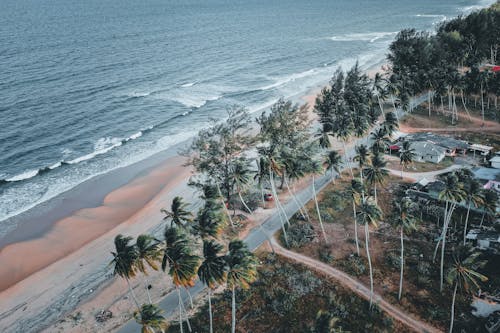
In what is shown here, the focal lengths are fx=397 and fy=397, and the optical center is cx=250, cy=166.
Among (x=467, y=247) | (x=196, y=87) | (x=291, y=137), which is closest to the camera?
(x=467, y=247)

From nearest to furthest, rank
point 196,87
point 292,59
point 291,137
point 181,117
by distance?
1. point 291,137
2. point 181,117
3. point 196,87
4. point 292,59

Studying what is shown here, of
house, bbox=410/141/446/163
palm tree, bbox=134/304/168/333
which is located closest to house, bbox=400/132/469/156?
house, bbox=410/141/446/163

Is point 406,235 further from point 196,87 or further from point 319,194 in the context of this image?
point 196,87

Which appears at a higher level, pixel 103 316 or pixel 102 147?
pixel 102 147

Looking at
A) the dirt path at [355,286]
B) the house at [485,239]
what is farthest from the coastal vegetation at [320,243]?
the house at [485,239]

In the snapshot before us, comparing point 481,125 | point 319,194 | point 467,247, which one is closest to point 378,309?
point 467,247

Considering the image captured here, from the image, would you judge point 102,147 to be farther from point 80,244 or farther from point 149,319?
point 149,319

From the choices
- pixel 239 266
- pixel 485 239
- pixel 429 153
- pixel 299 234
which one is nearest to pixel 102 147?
pixel 299 234
